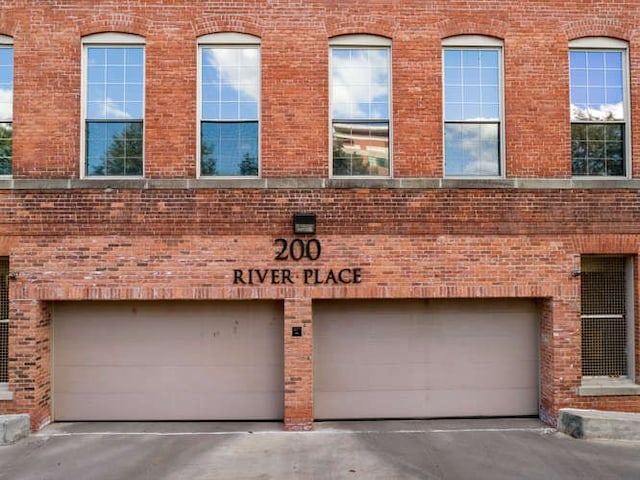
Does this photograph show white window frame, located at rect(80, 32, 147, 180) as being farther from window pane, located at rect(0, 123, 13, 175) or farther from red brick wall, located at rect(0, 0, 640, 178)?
window pane, located at rect(0, 123, 13, 175)

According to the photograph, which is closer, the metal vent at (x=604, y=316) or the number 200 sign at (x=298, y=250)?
the number 200 sign at (x=298, y=250)

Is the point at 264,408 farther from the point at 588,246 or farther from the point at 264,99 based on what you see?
the point at 588,246

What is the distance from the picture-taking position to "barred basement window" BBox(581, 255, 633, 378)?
826 cm

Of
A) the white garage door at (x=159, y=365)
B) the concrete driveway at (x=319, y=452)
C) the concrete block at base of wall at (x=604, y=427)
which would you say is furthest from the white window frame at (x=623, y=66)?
the white garage door at (x=159, y=365)

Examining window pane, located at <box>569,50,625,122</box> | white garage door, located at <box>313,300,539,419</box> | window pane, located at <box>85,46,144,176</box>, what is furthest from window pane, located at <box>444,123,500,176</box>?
window pane, located at <box>85,46,144,176</box>

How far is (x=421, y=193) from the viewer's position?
7.97 meters

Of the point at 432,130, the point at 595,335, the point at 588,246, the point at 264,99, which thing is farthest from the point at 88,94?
the point at 595,335

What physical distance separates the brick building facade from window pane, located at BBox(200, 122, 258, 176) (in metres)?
0.05

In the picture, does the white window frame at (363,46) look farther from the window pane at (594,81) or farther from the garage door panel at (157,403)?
the garage door panel at (157,403)

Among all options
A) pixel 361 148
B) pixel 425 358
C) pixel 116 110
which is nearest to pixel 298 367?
pixel 425 358

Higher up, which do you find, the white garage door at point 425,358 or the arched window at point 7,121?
the arched window at point 7,121

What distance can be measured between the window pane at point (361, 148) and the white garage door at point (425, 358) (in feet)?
7.75

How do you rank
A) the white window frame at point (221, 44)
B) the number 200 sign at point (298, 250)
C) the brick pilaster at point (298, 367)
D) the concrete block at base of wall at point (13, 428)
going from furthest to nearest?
the white window frame at point (221, 44), the number 200 sign at point (298, 250), the brick pilaster at point (298, 367), the concrete block at base of wall at point (13, 428)

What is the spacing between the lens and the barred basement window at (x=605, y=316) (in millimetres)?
8258
